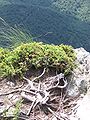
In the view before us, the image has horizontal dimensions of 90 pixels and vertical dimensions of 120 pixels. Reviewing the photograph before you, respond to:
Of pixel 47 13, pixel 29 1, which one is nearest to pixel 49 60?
pixel 47 13

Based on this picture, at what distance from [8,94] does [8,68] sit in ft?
1.00

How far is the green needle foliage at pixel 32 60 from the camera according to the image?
161 inches

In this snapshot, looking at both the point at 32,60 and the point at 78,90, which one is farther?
the point at 32,60

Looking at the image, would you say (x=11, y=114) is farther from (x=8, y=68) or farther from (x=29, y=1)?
(x=29, y=1)

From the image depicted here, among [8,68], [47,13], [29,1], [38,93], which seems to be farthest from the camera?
[29,1]

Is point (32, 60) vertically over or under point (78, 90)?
over

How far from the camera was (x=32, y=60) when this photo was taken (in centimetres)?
411

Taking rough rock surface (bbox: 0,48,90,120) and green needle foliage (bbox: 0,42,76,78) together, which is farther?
green needle foliage (bbox: 0,42,76,78)

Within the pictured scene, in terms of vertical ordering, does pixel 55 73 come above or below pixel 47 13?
above

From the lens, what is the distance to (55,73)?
13.8ft

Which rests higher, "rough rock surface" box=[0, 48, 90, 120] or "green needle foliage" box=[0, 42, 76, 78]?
"green needle foliage" box=[0, 42, 76, 78]

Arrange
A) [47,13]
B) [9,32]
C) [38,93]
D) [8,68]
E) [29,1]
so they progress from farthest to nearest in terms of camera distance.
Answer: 1. [29,1]
2. [47,13]
3. [9,32]
4. [8,68]
5. [38,93]

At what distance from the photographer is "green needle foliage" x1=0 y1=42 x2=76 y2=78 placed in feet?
13.4

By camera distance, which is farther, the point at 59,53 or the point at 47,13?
the point at 47,13
